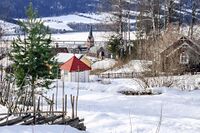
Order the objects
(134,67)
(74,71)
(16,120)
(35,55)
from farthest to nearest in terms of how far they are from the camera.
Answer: (74,71), (134,67), (35,55), (16,120)

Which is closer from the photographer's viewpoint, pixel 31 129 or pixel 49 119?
pixel 31 129

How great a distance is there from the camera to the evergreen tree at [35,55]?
23.8 m

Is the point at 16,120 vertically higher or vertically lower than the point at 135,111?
higher

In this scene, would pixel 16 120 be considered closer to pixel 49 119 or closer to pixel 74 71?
pixel 49 119

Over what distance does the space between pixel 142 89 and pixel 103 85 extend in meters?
5.75

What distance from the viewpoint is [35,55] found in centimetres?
2389

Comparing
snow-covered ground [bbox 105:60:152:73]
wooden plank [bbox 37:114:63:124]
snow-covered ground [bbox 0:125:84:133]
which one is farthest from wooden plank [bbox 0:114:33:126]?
snow-covered ground [bbox 105:60:152:73]

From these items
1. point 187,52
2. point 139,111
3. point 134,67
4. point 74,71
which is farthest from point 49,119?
point 187,52

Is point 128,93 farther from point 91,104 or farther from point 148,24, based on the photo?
point 148,24

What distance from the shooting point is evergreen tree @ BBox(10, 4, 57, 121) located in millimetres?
23750

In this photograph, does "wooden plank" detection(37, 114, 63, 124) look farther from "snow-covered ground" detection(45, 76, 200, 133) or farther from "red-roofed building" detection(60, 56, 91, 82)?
"red-roofed building" detection(60, 56, 91, 82)

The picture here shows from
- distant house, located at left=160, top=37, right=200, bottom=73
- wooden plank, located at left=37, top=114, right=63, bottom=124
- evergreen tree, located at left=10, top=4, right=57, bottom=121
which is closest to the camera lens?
wooden plank, located at left=37, top=114, right=63, bottom=124

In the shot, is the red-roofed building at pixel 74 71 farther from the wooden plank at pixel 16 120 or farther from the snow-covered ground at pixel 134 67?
the wooden plank at pixel 16 120

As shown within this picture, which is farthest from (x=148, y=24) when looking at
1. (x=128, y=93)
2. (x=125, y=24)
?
(x=128, y=93)
